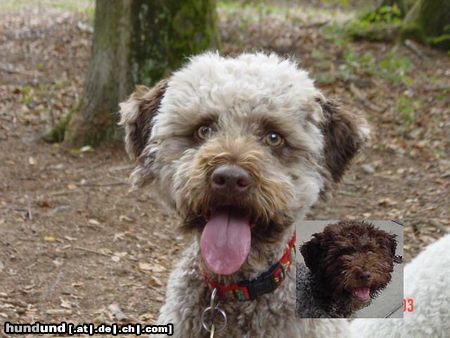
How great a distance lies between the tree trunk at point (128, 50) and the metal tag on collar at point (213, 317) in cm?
427

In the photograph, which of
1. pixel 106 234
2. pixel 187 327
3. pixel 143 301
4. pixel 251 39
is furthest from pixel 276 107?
pixel 251 39

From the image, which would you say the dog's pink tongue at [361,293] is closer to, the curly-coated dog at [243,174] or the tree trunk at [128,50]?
the curly-coated dog at [243,174]

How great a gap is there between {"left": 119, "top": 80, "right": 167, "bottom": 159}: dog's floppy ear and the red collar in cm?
78

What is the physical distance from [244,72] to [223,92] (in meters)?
0.16

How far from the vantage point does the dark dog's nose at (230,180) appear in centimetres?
→ 283

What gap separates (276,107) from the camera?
121 inches

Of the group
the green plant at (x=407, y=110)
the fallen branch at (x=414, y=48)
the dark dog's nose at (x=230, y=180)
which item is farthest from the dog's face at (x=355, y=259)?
the fallen branch at (x=414, y=48)

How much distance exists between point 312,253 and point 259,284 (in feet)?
1.07

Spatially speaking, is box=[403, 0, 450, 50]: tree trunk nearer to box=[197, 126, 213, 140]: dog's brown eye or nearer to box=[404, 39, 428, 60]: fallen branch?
box=[404, 39, 428, 60]: fallen branch

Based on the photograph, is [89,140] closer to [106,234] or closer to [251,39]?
[106,234]

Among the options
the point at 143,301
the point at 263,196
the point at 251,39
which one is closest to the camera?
the point at 263,196

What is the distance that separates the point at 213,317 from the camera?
3.15 metres

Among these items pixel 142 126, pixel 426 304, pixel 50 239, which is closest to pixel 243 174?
pixel 142 126

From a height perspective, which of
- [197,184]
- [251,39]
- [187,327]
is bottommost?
[251,39]
